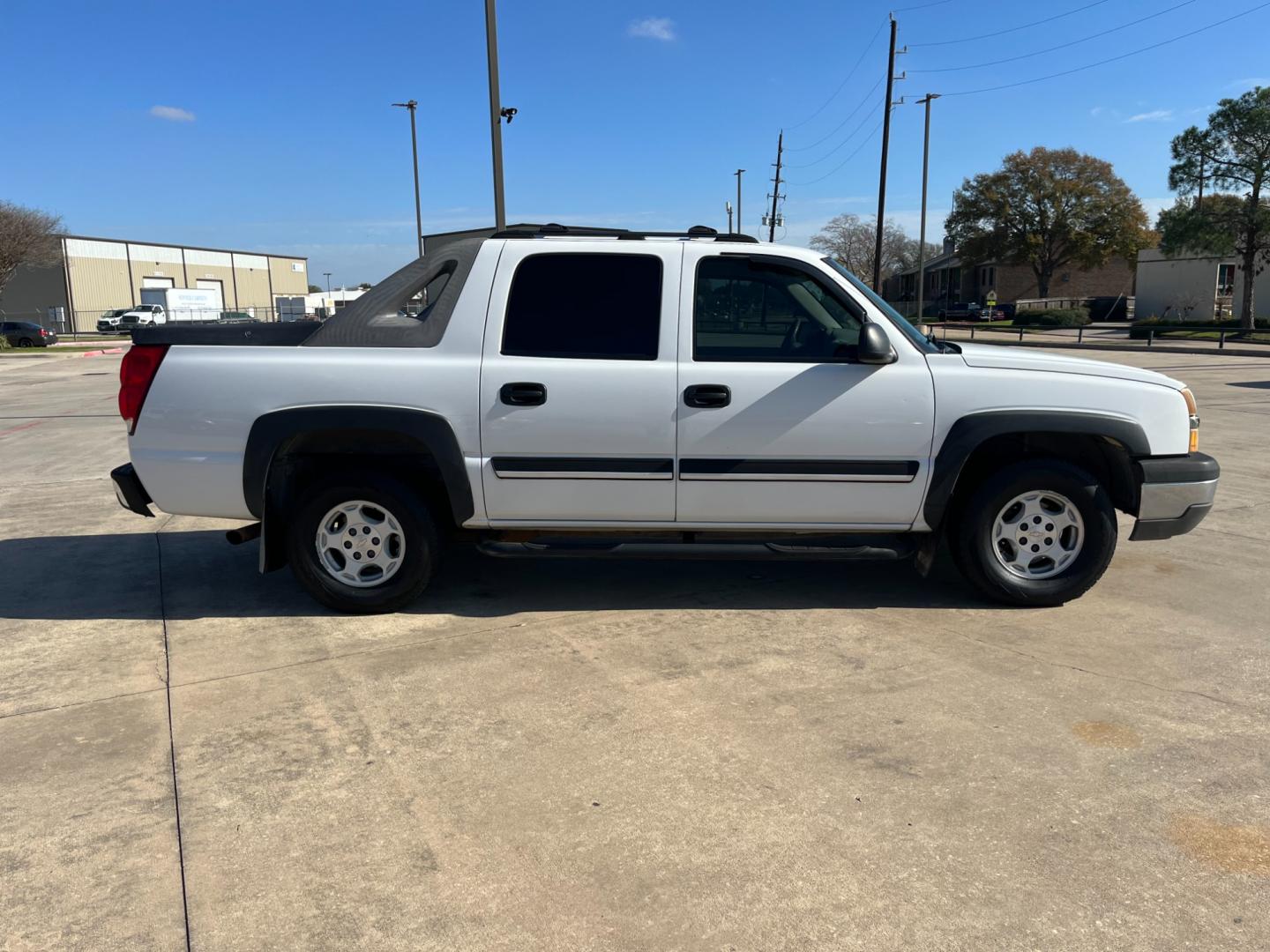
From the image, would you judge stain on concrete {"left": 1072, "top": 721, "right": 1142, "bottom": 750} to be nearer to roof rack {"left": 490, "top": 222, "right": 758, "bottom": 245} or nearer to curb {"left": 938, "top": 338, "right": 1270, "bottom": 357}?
roof rack {"left": 490, "top": 222, "right": 758, "bottom": 245}

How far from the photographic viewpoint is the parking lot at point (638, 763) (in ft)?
8.57

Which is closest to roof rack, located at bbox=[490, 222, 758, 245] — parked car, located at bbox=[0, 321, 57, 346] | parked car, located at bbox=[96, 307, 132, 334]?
parked car, located at bbox=[0, 321, 57, 346]

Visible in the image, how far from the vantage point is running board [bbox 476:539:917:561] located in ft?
15.6

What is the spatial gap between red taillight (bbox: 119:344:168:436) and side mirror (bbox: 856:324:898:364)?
3.39 meters

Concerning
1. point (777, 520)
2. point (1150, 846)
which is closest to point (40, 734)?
point (777, 520)

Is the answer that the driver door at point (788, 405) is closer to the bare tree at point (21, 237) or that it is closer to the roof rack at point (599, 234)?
the roof rack at point (599, 234)

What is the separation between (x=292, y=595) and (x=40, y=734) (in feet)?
5.81

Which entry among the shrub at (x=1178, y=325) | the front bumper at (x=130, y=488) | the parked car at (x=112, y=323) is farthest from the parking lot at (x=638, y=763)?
the parked car at (x=112, y=323)

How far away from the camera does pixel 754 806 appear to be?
10.2 ft

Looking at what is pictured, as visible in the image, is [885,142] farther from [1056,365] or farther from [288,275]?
[288,275]

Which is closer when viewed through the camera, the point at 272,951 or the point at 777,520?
the point at 272,951

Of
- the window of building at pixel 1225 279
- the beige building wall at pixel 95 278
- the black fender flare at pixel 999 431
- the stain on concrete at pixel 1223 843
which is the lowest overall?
the stain on concrete at pixel 1223 843

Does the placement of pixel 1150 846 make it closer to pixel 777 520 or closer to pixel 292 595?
pixel 777 520

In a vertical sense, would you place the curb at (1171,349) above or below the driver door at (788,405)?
below
